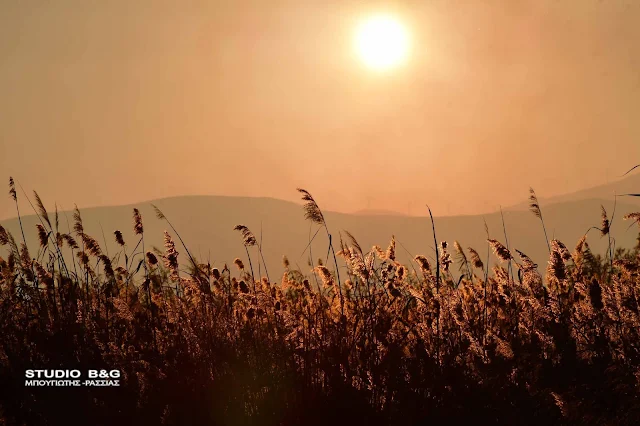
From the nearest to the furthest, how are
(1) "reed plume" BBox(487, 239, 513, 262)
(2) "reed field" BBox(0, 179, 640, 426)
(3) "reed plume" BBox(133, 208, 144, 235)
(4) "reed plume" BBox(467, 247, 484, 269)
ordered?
(2) "reed field" BBox(0, 179, 640, 426), (1) "reed plume" BBox(487, 239, 513, 262), (3) "reed plume" BBox(133, 208, 144, 235), (4) "reed plume" BBox(467, 247, 484, 269)

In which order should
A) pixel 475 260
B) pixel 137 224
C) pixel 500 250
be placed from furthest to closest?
pixel 475 260, pixel 137 224, pixel 500 250

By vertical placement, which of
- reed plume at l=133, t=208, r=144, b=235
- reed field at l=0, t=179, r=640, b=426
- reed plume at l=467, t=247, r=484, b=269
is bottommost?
reed field at l=0, t=179, r=640, b=426

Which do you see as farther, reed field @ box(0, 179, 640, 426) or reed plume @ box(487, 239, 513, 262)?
reed plume @ box(487, 239, 513, 262)

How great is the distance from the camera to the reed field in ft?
14.8

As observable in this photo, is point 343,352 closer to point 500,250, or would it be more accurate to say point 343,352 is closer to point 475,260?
point 500,250

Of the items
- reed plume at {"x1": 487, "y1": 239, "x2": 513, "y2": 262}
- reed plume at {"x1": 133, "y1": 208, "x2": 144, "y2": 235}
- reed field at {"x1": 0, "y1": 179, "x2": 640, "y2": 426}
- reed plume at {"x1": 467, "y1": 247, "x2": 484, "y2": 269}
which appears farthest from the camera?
reed plume at {"x1": 467, "y1": 247, "x2": 484, "y2": 269}

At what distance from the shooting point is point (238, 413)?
4676 millimetres

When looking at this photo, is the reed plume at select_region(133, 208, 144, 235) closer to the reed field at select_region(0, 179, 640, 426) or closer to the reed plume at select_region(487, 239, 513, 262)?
the reed field at select_region(0, 179, 640, 426)

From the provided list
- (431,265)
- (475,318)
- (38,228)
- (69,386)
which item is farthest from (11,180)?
(475,318)

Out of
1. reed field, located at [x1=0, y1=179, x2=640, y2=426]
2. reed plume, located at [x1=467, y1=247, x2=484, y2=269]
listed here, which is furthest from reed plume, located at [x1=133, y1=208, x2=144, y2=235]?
reed plume, located at [x1=467, y1=247, x2=484, y2=269]

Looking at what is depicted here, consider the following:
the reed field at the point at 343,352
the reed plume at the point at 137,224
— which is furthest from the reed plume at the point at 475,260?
the reed plume at the point at 137,224

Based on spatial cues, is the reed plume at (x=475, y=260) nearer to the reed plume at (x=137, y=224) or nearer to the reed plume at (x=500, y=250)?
the reed plume at (x=500, y=250)

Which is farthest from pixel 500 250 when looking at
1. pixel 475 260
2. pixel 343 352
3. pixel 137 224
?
pixel 137 224

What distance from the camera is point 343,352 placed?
188 inches
